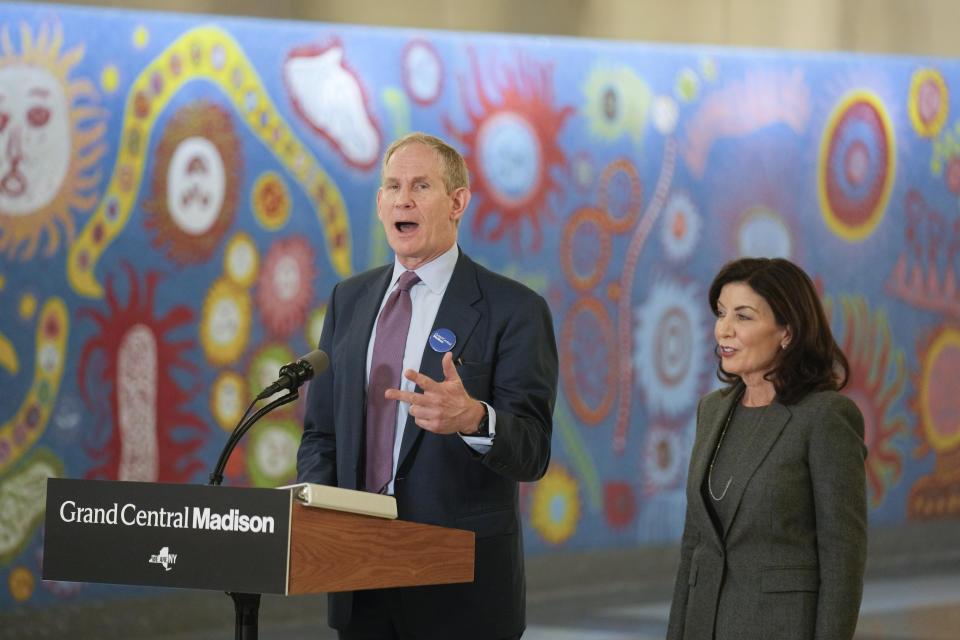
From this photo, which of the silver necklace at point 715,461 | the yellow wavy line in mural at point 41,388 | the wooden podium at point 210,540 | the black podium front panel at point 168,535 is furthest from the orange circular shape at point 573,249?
the black podium front panel at point 168,535

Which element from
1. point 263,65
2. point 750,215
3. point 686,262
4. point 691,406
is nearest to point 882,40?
point 750,215

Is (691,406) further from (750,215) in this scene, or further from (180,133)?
(180,133)

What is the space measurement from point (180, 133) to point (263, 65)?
1.66ft

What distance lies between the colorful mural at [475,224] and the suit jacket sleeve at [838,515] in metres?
3.62

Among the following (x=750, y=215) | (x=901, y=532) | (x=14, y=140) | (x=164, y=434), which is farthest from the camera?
(x=901, y=532)

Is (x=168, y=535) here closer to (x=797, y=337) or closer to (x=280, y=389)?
(x=280, y=389)

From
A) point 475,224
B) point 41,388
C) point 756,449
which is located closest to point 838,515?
point 756,449

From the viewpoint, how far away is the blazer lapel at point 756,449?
2645 mm

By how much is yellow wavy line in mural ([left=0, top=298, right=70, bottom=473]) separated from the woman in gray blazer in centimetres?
336

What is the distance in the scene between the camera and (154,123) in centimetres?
560

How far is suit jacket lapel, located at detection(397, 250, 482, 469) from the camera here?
8.80ft

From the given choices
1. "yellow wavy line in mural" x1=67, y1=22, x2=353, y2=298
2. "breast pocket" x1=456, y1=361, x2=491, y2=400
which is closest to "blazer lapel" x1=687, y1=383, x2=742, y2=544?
"breast pocket" x1=456, y1=361, x2=491, y2=400

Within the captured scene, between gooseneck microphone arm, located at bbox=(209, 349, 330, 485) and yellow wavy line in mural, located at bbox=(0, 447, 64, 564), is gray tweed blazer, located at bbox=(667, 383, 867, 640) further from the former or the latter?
yellow wavy line in mural, located at bbox=(0, 447, 64, 564)

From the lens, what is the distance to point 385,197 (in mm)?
2820
